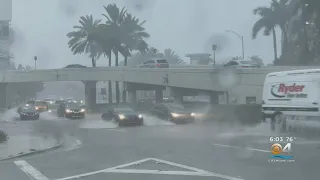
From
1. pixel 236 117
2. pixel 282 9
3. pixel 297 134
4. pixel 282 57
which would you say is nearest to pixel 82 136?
pixel 236 117

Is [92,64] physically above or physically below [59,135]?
above

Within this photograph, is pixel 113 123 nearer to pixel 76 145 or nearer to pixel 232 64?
pixel 76 145

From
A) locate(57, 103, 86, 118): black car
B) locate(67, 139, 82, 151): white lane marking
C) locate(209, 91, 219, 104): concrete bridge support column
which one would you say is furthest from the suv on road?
locate(67, 139, 82, 151): white lane marking

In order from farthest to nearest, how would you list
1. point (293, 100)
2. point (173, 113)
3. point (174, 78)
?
point (174, 78) < point (173, 113) < point (293, 100)

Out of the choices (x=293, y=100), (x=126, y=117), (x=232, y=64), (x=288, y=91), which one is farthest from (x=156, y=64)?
(x=293, y=100)

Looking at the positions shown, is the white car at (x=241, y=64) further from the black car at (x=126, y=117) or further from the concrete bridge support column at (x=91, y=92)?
the concrete bridge support column at (x=91, y=92)

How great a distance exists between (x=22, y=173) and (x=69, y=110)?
31375mm

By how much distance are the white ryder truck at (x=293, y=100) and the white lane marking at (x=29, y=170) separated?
9449 millimetres

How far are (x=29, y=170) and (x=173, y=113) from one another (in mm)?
21897

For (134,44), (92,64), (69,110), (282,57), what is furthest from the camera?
(92,64)

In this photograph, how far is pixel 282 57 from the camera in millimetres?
59188

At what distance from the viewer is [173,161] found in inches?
556

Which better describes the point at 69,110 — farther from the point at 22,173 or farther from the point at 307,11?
the point at 22,173

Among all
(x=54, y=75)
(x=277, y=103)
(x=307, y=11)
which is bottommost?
(x=277, y=103)
